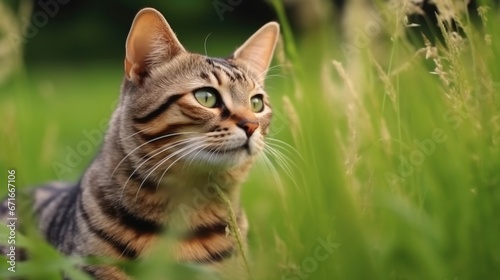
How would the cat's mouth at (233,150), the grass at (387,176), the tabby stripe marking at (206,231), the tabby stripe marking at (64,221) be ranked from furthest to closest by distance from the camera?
the tabby stripe marking at (64,221)
the tabby stripe marking at (206,231)
the cat's mouth at (233,150)
the grass at (387,176)

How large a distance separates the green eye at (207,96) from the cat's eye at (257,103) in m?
0.12

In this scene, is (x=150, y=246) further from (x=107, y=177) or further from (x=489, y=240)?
(x=489, y=240)

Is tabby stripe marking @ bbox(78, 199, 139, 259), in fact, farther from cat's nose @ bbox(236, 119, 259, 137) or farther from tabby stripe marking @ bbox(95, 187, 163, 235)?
cat's nose @ bbox(236, 119, 259, 137)

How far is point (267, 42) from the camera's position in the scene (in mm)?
2340

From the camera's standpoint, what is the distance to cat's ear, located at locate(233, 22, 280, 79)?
91.2 inches

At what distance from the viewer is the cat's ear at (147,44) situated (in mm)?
2055

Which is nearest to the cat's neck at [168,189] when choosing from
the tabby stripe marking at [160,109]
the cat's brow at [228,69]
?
the tabby stripe marking at [160,109]

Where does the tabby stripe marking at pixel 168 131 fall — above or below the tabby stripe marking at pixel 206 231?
above

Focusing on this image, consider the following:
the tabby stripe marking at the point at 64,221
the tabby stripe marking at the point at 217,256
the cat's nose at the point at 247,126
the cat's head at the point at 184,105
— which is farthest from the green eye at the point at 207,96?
the tabby stripe marking at the point at 64,221

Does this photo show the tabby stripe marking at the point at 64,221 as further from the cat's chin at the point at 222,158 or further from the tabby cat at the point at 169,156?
the cat's chin at the point at 222,158

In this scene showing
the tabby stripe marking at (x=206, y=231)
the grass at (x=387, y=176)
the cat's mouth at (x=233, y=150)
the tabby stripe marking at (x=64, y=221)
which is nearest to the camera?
the grass at (x=387, y=176)

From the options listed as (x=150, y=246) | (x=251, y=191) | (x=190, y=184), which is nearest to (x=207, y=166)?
(x=190, y=184)

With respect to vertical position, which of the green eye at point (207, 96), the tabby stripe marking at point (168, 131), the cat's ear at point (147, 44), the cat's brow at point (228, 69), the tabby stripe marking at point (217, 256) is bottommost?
the tabby stripe marking at point (217, 256)

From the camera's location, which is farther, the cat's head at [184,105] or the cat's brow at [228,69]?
the cat's brow at [228,69]
